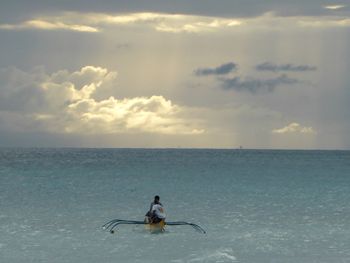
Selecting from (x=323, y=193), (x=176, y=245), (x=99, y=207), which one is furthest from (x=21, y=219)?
(x=323, y=193)

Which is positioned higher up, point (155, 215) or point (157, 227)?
point (155, 215)

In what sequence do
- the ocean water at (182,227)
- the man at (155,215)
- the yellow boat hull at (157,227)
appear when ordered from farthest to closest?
the man at (155,215), the yellow boat hull at (157,227), the ocean water at (182,227)

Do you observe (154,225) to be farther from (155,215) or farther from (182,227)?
(182,227)

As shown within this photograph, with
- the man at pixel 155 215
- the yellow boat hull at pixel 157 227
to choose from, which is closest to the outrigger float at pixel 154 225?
the yellow boat hull at pixel 157 227

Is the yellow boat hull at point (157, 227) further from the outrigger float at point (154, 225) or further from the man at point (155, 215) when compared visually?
the man at point (155, 215)

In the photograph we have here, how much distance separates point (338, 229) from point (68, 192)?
1369 inches

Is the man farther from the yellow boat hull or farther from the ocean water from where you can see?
the ocean water

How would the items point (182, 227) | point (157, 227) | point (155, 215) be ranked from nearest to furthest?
point (157, 227) → point (155, 215) → point (182, 227)

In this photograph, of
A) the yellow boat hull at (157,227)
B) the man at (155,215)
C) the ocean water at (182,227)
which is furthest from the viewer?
the man at (155,215)

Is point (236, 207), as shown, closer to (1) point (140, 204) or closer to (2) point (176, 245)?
(1) point (140, 204)

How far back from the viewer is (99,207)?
180ft

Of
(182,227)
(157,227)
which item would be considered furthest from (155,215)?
(182,227)

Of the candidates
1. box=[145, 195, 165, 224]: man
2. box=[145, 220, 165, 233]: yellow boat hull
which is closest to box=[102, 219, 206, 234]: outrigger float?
box=[145, 220, 165, 233]: yellow boat hull

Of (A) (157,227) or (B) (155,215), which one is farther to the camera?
A: (B) (155,215)
